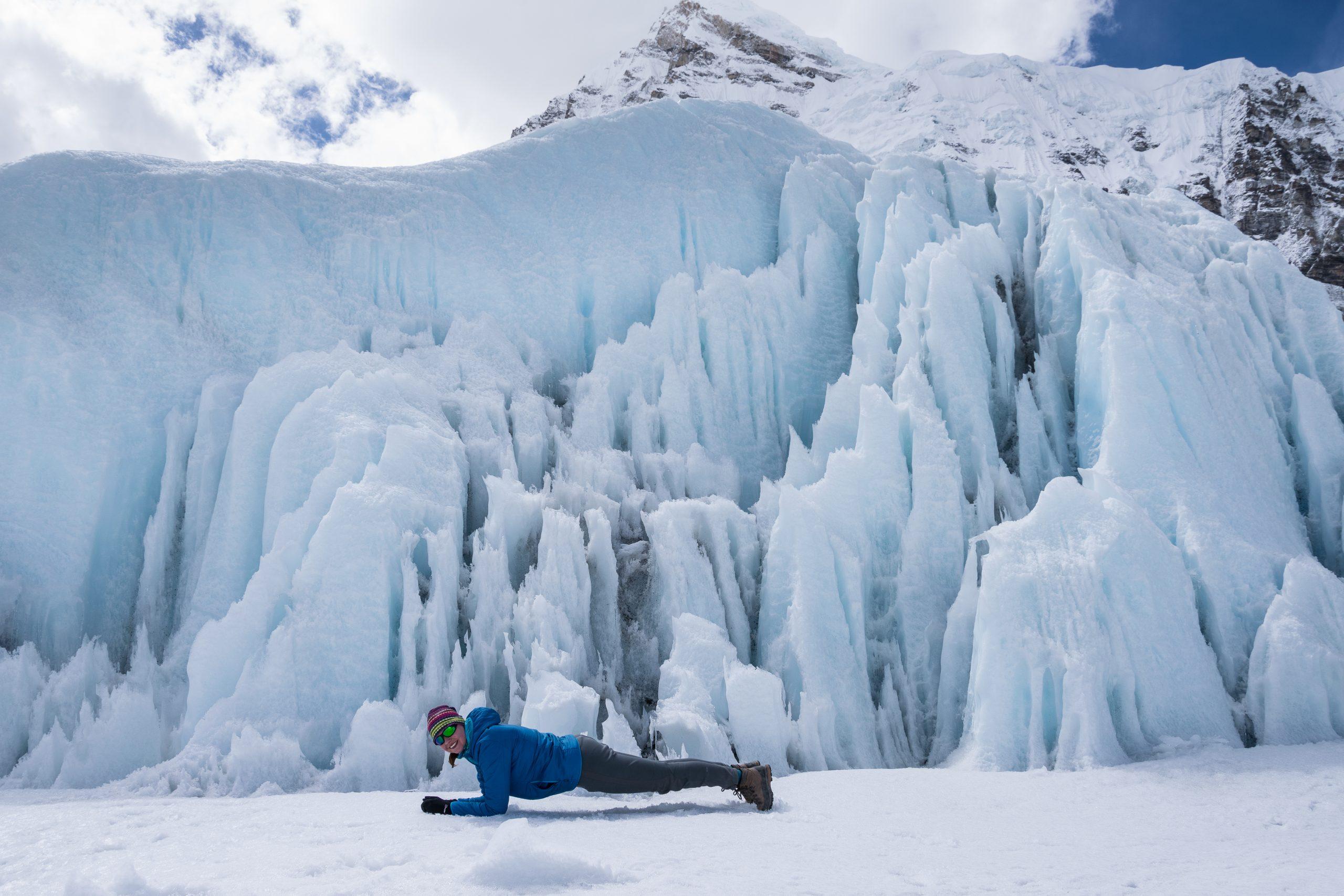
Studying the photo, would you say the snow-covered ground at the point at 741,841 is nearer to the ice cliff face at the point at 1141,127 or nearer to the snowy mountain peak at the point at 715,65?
the ice cliff face at the point at 1141,127

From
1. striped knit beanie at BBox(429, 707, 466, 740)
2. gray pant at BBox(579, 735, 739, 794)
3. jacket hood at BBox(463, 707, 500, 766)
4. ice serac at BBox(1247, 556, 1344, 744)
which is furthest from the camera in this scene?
ice serac at BBox(1247, 556, 1344, 744)

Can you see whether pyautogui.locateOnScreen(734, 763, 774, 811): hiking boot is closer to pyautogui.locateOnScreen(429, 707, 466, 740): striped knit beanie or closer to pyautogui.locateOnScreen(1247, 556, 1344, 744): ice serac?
pyautogui.locateOnScreen(429, 707, 466, 740): striped knit beanie

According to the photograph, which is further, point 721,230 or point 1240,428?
point 721,230

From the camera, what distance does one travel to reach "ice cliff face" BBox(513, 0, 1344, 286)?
42.5 metres

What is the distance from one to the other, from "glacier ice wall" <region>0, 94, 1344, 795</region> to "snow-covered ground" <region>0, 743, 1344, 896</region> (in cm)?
170

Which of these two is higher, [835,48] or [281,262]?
[835,48]

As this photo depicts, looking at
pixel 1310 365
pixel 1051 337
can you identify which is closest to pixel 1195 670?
pixel 1051 337

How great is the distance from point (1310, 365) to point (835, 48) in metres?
63.9

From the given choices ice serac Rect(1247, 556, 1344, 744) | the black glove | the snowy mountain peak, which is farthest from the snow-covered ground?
the snowy mountain peak

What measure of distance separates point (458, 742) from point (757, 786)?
7.13 feet

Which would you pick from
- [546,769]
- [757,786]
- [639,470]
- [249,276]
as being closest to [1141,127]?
[639,470]

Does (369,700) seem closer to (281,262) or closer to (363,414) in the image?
(363,414)

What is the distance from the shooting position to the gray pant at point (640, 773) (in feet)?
18.3

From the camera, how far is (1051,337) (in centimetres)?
1334
